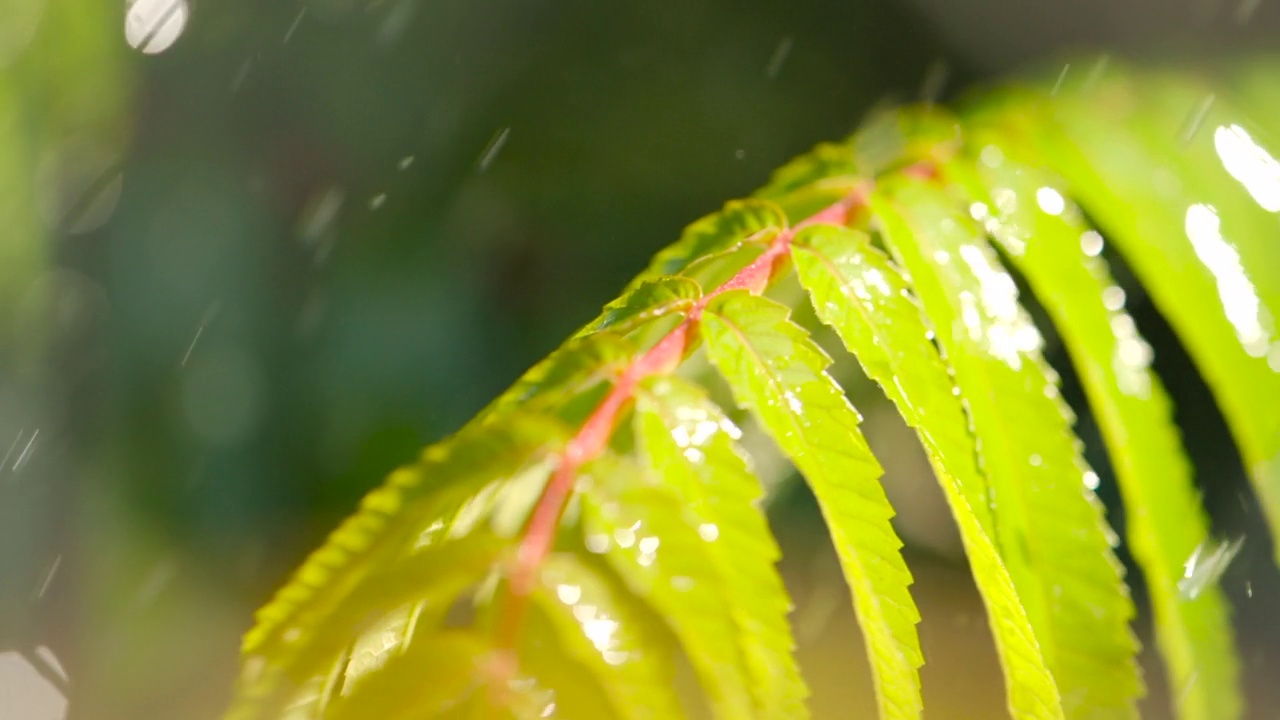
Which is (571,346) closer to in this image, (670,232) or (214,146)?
(670,232)

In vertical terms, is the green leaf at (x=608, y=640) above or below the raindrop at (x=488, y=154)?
below

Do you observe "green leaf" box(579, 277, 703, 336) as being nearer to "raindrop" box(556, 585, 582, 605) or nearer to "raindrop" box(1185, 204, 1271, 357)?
"raindrop" box(556, 585, 582, 605)

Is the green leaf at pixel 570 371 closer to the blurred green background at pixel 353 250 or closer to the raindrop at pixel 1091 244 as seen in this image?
the raindrop at pixel 1091 244

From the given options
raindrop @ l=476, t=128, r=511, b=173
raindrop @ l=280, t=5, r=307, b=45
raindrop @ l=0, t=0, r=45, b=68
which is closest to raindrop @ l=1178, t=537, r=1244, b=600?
raindrop @ l=0, t=0, r=45, b=68

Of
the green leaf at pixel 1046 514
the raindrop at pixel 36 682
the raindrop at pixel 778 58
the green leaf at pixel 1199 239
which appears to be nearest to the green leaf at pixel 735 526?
the green leaf at pixel 1046 514

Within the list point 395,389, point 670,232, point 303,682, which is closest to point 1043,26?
point 670,232

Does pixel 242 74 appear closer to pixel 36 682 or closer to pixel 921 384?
pixel 36 682
